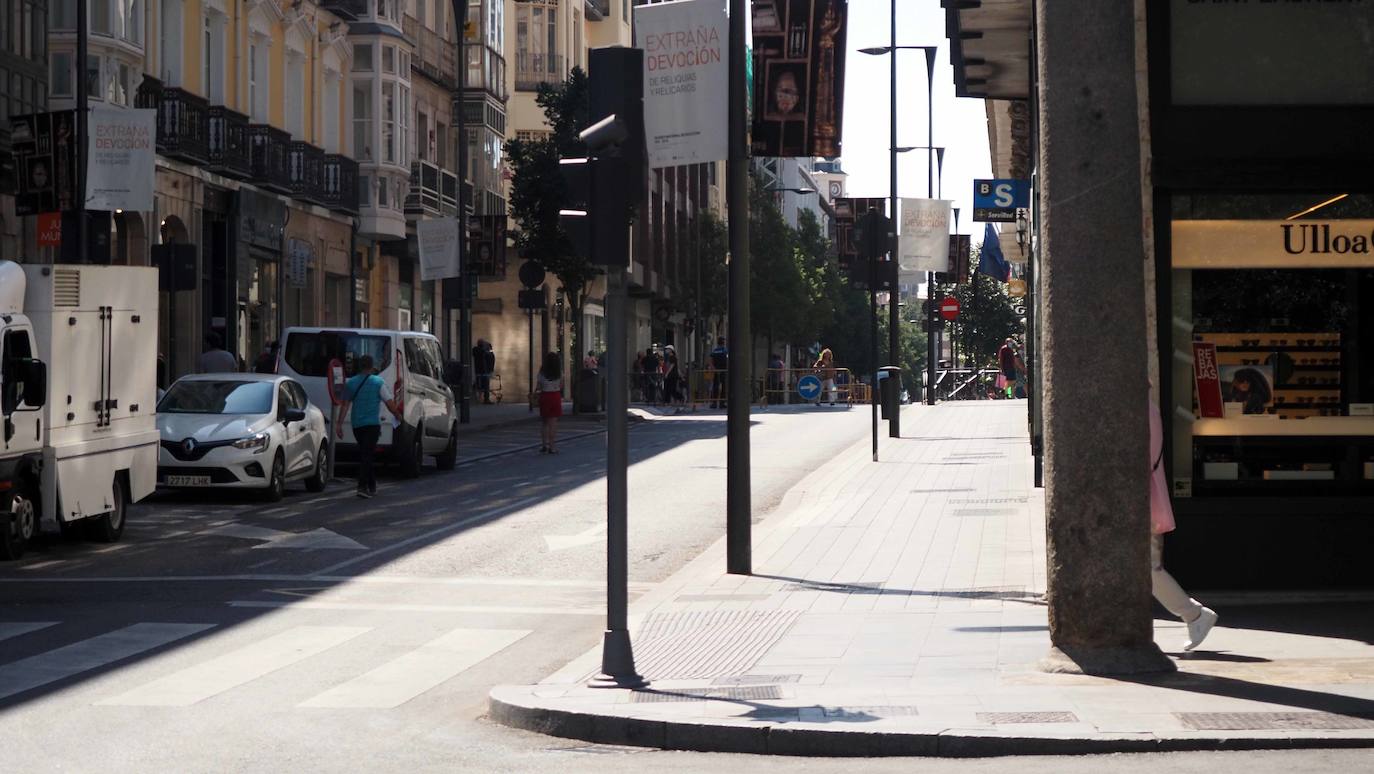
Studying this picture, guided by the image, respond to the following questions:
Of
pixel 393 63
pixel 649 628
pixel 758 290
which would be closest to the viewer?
pixel 649 628

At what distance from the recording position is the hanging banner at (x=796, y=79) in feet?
53.0

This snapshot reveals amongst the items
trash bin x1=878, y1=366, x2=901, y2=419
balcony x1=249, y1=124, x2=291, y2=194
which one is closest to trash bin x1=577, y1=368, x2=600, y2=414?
balcony x1=249, y1=124, x2=291, y2=194

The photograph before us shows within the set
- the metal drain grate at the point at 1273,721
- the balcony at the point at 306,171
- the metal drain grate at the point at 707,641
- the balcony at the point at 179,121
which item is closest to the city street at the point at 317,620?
the metal drain grate at the point at 707,641

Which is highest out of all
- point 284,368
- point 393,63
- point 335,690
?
point 393,63

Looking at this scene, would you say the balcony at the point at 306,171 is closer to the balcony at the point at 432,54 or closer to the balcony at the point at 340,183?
the balcony at the point at 340,183

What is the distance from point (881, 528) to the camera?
715 inches

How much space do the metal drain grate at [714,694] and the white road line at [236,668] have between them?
2.12 meters

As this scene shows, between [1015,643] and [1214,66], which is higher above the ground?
[1214,66]

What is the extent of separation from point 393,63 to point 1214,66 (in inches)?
1493

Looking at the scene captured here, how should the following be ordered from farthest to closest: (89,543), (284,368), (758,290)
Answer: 1. (758,290)
2. (284,368)
3. (89,543)

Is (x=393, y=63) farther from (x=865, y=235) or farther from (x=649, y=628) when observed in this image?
(x=649, y=628)

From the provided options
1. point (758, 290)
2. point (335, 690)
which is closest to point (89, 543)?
point (335, 690)

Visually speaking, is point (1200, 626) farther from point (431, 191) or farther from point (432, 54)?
point (432, 54)

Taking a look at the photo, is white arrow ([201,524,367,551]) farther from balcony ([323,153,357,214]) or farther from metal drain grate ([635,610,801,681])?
balcony ([323,153,357,214])
